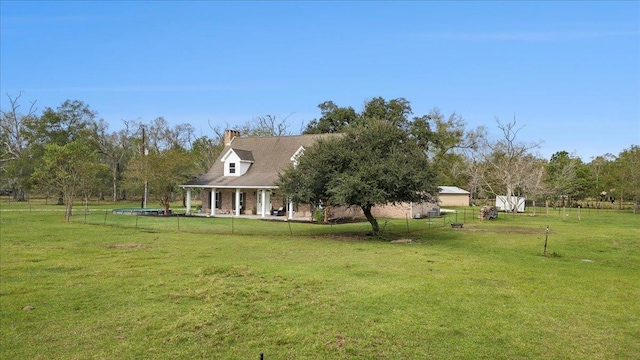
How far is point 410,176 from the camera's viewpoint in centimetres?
1967

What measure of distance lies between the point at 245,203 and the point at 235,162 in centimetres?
361

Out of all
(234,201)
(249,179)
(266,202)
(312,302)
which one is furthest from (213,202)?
(312,302)

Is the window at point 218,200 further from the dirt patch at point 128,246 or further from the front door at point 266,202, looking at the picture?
the dirt patch at point 128,246

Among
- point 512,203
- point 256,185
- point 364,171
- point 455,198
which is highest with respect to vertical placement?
point 364,171

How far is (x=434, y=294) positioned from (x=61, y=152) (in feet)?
98.7

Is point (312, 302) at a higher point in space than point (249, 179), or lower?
lower

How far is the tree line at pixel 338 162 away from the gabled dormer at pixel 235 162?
12.4ft

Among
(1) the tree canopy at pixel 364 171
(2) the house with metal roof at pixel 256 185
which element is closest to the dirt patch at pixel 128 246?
(1) the tree canopy at pixel 364 171

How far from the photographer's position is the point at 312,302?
31.2 ft

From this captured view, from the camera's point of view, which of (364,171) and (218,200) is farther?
(218,200)

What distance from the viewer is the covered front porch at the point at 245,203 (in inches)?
1374

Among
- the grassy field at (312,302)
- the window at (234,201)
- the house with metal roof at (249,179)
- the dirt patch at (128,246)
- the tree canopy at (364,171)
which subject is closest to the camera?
the grassy field at (312,302)

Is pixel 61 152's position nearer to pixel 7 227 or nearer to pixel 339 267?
pixel 7 227

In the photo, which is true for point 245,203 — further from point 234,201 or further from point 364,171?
point 364,171
